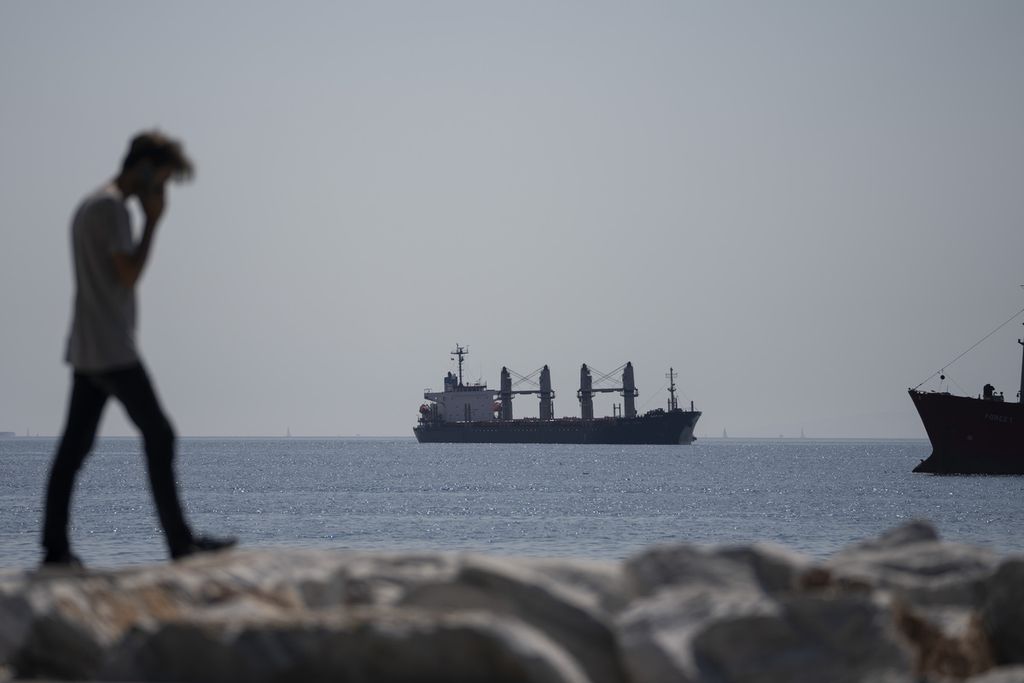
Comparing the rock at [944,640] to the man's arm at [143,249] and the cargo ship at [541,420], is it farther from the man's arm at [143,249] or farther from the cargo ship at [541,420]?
the cargo ship at [541,420]

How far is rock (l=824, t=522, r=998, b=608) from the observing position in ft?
11.8

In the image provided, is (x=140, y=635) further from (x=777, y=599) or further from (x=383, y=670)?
(x=777, y=599)

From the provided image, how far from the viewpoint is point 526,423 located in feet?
279

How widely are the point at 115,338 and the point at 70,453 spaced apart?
0.35 meters

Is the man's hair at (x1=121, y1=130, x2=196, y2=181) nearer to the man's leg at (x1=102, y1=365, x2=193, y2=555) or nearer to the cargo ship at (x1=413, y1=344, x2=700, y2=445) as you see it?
the man's leg at (x1=102, y1=365, x2=193, y2=555)

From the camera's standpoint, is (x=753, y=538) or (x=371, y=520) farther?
(x=371, y=520)

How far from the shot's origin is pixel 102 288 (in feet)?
11.4

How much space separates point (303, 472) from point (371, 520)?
2953 cm

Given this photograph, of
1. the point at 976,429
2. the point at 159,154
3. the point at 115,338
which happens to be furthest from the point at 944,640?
the point at 976,429

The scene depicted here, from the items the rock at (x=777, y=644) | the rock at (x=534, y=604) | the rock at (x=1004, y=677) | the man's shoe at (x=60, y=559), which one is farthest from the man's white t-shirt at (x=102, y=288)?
the rock at (x=1004, y=677)

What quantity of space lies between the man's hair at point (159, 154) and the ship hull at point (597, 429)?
8032 cm

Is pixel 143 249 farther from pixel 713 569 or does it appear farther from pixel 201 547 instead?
pixel 713 569

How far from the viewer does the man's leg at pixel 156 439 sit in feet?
11.5

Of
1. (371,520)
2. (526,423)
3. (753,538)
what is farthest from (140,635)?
(526,423)
